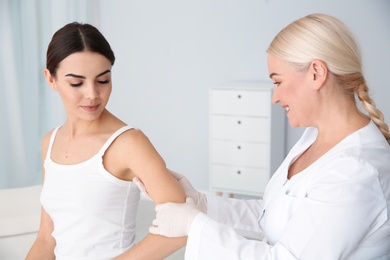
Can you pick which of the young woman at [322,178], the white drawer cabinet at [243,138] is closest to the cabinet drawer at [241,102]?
the white drawer cabinet at [243,138]

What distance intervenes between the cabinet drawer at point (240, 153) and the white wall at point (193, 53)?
0.43 meters

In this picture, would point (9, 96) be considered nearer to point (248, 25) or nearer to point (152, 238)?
point (248, 25)

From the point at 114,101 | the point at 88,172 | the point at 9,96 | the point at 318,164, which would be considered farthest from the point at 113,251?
the point at 114,101

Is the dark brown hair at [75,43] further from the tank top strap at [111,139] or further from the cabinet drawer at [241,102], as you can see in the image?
the cabinet drawer at [241,102]

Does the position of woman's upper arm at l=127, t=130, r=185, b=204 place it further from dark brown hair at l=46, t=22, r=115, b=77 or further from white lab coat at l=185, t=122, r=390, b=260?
dark brown hair at l=46, t=22, r=115, b=77

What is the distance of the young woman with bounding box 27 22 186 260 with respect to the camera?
1705 millimetres

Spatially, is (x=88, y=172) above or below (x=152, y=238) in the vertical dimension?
above

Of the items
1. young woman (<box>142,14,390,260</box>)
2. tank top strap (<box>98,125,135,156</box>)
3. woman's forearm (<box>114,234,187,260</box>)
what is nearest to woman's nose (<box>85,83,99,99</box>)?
tank top strap (<box>98,125,135,156</box>)

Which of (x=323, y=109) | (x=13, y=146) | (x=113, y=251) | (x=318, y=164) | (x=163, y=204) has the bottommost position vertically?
(x=13, y=146)

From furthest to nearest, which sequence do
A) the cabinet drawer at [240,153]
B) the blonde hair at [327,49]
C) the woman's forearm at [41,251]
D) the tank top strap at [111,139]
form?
the cabinet drawer at [240,153], the woman's forearm at [41,251], the tank top strap at [111,139], the blonde hair at [327,49]

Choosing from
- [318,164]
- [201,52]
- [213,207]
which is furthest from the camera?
[201,52]

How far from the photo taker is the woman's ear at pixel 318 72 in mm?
1643

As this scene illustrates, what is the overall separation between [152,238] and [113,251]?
0.39 ft

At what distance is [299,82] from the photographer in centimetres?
170
